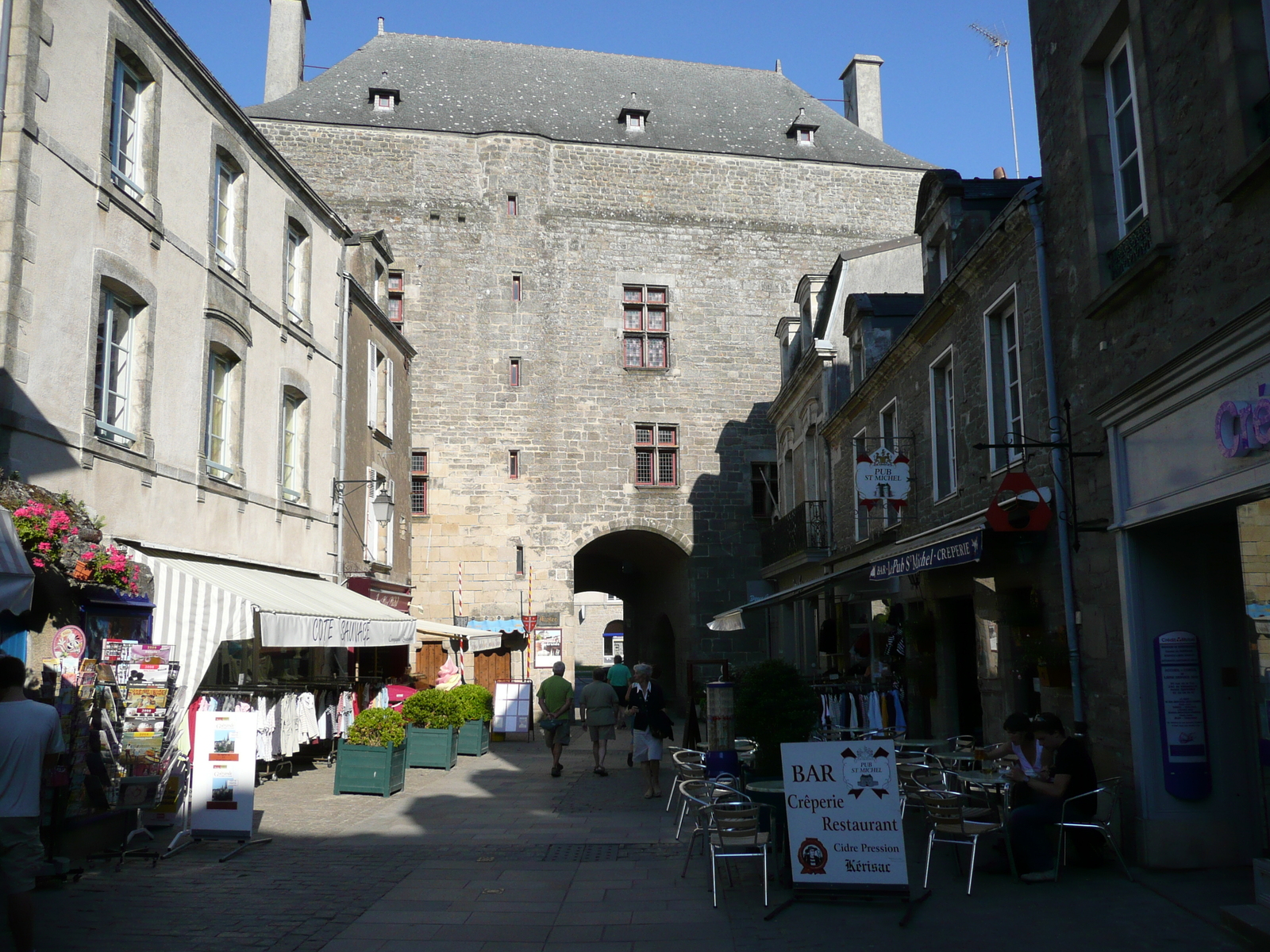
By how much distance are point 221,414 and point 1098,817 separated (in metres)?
9.97

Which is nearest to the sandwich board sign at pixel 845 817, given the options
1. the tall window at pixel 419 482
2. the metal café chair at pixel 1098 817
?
the metal café chair at pixel 1098 817

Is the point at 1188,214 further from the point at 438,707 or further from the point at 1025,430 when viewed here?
the point at 438,707

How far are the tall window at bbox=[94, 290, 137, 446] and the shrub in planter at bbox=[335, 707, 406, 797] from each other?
12.0ft

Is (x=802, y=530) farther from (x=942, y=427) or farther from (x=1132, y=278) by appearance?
(x=1132, y=278)

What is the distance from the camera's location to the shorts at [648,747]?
10820mm

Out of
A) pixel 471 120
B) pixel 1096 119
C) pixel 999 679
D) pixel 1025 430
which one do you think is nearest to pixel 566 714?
pixel 999 679

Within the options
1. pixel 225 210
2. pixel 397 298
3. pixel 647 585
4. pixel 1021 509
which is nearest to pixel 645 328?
pixel 397 298

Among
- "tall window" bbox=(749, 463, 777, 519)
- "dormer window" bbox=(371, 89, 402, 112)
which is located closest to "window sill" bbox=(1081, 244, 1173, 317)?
"tall window" bbox=(749, 463, 777, 519)

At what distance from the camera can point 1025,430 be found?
8875mm

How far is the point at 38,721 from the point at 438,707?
8.34 m

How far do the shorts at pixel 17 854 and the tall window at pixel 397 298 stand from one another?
1961 cm

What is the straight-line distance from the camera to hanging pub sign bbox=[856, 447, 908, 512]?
39.7 feet

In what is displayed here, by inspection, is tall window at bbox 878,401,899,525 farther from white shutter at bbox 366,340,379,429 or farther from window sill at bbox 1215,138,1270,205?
white shutter at bbox 366,340,379,429

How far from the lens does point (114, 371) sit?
980 centimetres
